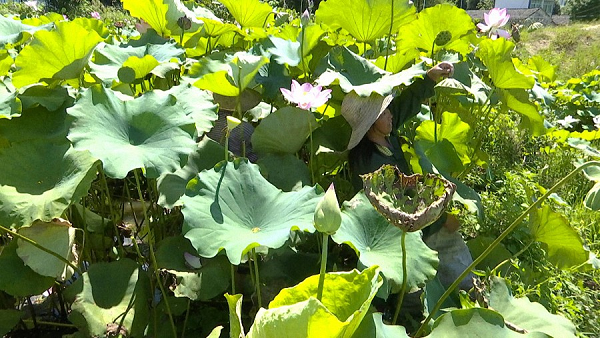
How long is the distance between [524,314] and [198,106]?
0.75m

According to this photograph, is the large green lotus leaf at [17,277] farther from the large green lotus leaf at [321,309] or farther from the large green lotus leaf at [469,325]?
the large green lotus leaf at [469,325]

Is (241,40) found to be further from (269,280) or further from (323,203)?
(323,203)

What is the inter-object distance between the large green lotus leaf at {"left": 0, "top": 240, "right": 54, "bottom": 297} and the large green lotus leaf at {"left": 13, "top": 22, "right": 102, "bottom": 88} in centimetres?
36

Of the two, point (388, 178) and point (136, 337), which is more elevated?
point (388, 178)


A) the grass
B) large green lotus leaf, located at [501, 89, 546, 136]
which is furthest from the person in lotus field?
the grass

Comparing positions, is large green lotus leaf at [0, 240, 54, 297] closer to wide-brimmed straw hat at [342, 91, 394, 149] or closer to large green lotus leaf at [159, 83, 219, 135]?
large green lotus leaf at [159, 83, 219, 135]

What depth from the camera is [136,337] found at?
0.99 metres

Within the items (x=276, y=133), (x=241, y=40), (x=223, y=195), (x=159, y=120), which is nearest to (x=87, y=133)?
(x=159, y=120)

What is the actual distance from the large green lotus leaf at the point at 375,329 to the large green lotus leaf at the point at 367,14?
2.63 feet

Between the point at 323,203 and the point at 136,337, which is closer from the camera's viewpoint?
the point at 323,203

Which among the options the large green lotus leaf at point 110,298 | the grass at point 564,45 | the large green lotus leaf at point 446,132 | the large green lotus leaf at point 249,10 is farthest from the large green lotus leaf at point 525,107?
the grass at point 564,45

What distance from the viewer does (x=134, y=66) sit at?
42.5 inches

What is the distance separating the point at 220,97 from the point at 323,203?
757 millimetres

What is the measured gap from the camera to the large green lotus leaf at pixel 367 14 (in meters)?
1.23
